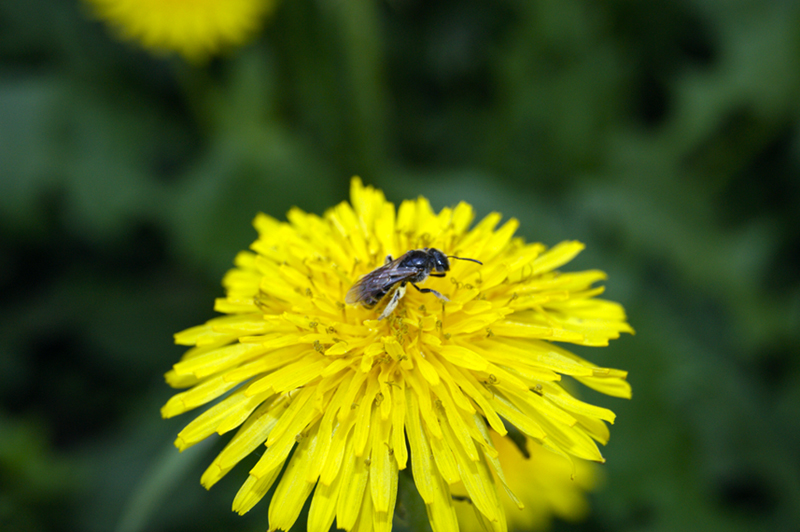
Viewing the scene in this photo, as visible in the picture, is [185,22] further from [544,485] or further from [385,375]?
[544,485]

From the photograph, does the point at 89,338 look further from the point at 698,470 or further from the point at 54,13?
the point at 698,470

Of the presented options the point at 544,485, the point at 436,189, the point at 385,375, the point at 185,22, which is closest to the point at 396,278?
the point at 385,375

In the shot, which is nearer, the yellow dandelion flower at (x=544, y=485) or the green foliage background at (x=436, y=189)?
the yellow dandelion flower at (x=544, y=485)

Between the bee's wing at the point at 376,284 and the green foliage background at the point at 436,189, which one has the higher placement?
the green foliage background at the point at 436,189

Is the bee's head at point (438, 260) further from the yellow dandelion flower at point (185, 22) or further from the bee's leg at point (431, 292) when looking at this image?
the yellow dandelion flower at point (185, 22)

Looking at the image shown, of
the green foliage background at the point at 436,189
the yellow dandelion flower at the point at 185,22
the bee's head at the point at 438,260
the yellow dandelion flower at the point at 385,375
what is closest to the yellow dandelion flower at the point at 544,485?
the green foliage background at the point at 436,189

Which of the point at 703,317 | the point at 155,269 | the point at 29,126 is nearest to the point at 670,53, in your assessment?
the point at 703,317
